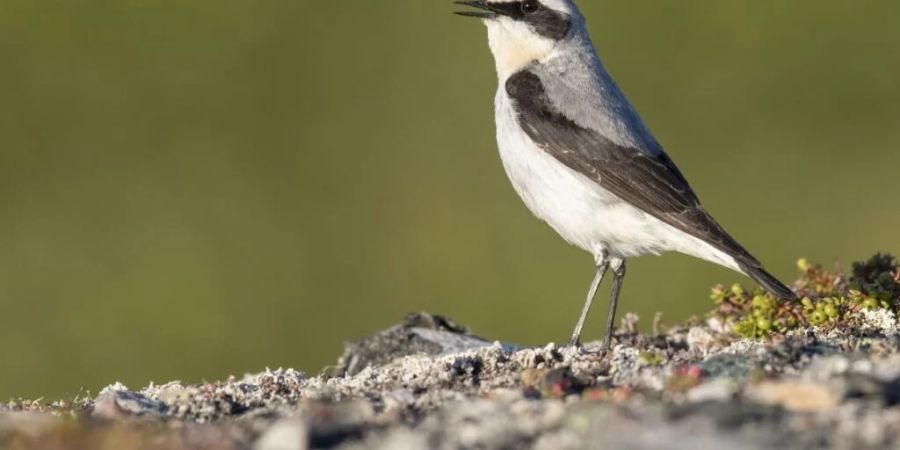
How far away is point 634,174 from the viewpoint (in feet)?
31.3

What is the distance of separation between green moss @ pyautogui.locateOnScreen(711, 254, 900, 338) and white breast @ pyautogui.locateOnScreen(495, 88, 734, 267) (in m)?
0.35

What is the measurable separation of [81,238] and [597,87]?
463 inches

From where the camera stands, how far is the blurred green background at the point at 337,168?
60.0ft

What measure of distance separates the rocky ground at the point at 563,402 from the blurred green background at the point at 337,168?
8.69 metres

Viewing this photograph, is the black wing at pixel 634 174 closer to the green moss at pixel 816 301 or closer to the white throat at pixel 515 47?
the green moss at pixel 816 301

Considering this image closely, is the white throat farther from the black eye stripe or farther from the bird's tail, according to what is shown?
the bird's tail

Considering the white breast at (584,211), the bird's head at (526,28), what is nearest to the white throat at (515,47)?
the bird's head at (526,28)

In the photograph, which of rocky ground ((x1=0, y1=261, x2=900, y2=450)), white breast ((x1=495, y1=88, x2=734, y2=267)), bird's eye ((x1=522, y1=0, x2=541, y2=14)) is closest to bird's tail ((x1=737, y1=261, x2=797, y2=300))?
rocky ground ((x1=0, y1=261, x2=900, y2=450))

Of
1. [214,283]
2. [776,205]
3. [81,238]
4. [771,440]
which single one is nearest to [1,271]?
[81,238]

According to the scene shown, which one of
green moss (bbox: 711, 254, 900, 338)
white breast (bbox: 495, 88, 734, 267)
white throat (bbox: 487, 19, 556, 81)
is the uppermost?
white throat (bbox: 487, 19, 556, 81)

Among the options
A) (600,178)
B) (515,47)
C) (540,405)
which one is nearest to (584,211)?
(600,178)

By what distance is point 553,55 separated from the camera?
10852 mm

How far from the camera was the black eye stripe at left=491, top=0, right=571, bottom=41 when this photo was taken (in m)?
10.9

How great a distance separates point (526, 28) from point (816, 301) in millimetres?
3112
